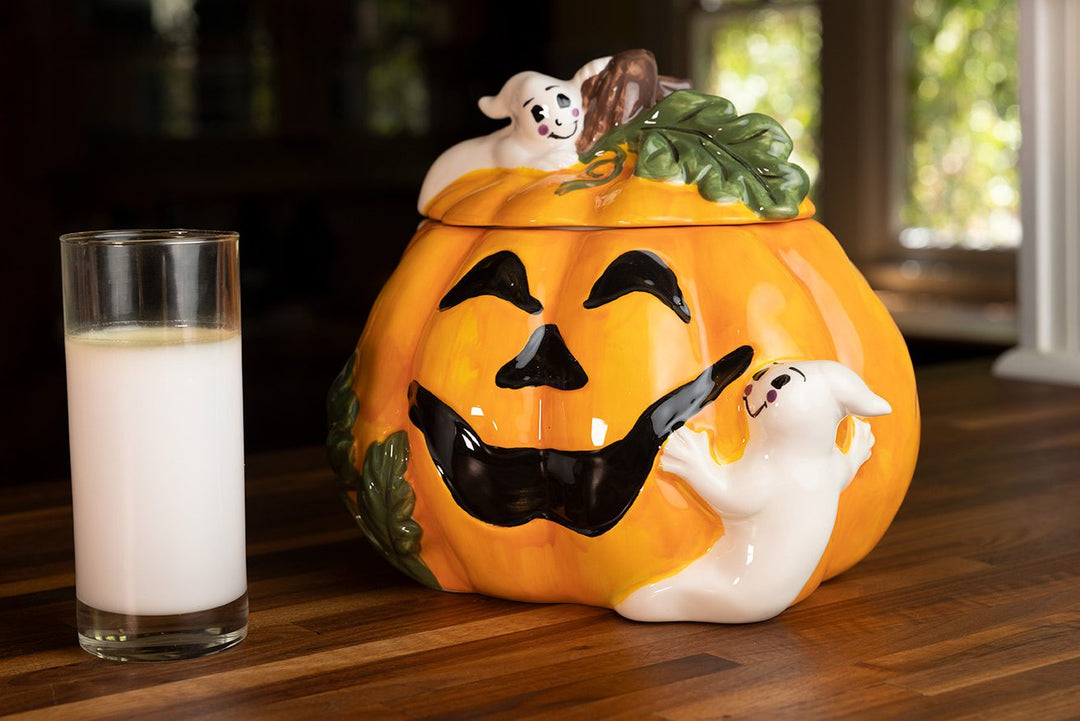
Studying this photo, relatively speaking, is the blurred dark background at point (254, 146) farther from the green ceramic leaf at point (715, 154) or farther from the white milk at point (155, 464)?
the white milk at point (155, 464)

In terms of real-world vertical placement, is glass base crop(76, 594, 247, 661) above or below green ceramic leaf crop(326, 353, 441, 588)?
below

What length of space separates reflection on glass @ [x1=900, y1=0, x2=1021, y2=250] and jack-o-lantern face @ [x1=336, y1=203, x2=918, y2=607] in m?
2.09

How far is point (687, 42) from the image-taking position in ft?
10.9

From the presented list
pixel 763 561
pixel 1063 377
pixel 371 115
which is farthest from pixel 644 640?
pixel 371 115

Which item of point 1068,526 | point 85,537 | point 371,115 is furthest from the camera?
point 371,115

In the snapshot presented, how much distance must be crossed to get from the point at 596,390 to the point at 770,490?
103mm

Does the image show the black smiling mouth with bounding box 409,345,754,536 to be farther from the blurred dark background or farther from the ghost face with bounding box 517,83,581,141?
the blurred dark background

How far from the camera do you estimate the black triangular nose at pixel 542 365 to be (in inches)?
31.0

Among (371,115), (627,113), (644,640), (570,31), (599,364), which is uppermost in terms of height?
(570,31)

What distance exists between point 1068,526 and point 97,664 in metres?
0.64

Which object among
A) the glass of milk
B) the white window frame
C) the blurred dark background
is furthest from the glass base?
the blurred dark background

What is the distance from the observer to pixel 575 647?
0.77m

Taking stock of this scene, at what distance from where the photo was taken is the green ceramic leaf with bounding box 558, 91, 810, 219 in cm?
80

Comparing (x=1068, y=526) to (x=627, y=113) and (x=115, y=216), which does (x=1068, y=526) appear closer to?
(x=627, y=113)
